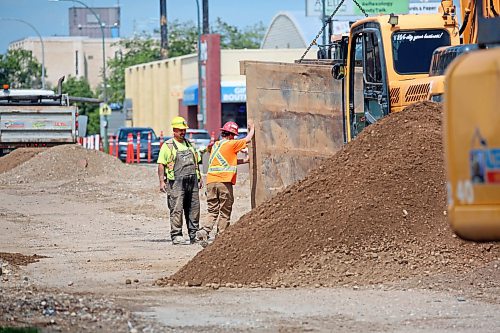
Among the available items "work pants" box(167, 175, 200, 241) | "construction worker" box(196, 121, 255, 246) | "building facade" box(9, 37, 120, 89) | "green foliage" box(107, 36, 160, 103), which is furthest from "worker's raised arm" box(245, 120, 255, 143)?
"building facade" box(9, 37, 120, 89)

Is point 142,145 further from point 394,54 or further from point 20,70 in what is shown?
point 20,70

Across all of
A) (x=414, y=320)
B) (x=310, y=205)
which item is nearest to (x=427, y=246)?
(x=310, y=205)

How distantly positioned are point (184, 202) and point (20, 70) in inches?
3823

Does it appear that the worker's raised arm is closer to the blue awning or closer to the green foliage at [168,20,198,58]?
the blue awning

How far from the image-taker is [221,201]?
52.6 ft

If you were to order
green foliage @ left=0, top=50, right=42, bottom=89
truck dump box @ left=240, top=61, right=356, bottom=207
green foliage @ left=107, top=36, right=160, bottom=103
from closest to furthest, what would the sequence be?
truck dump box @ left=240, top=61, right=356, bottom=207 < green foliage @ left=107, top=36, right=160, bottom=103 < green foliage @ left=0, top=50, right=42, bottom=89

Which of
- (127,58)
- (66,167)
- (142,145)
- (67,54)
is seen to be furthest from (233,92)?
(67,54)

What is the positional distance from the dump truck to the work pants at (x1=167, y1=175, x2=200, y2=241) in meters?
0.86

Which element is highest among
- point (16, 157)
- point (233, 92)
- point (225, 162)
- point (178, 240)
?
point (233, 92)

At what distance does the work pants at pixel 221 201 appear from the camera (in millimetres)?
15953

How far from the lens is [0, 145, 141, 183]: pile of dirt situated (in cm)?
3428

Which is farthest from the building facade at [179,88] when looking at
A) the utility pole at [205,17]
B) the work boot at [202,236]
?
the work boot at [202,236]

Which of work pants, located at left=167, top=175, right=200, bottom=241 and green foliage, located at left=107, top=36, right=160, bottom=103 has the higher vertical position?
green foliage, located at left=107, top=36, right=160, bottom=103

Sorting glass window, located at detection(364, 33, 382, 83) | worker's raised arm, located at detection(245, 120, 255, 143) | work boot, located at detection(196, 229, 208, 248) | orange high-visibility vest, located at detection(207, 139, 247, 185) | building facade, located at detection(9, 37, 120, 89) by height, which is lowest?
work boot, located at detection(196, 229, 208, 248)
